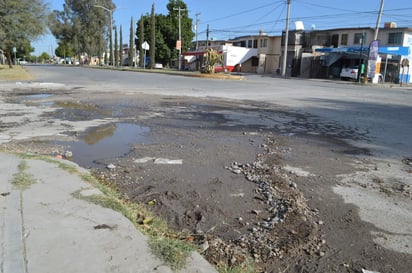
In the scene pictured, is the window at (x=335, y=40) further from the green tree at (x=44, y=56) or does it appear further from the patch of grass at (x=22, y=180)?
the green tree at (x=44, y=56)

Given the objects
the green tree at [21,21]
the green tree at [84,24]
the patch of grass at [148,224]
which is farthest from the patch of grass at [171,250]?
the green tree at [84,24]

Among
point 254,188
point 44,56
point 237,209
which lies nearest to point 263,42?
point 254,188

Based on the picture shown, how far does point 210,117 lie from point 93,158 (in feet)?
17.1

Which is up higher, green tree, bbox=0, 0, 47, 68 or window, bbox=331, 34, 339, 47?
window, bbox=331, 34, 339, 47

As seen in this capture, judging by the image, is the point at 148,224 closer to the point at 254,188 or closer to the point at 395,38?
the point at 254,188

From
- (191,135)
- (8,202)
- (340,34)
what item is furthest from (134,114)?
(340,34)

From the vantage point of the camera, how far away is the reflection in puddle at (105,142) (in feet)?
21.5

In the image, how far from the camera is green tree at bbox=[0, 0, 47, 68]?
32156 millimetres

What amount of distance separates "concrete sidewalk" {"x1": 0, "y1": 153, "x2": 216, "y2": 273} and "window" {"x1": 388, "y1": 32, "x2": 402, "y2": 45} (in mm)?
52170

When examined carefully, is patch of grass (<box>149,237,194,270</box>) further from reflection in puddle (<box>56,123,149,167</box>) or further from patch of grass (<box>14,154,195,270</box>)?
reflection in puddle (<box>56,123,149,167</box>)

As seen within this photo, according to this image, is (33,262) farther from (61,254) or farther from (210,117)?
(210,117)

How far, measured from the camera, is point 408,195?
5039 mm

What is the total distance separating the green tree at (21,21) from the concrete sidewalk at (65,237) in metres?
32.6

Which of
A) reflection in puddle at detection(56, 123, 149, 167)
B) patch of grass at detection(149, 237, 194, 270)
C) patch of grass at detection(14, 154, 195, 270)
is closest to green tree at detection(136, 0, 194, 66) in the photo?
reflection in puddle at detection(56, 123, 149, 167)
